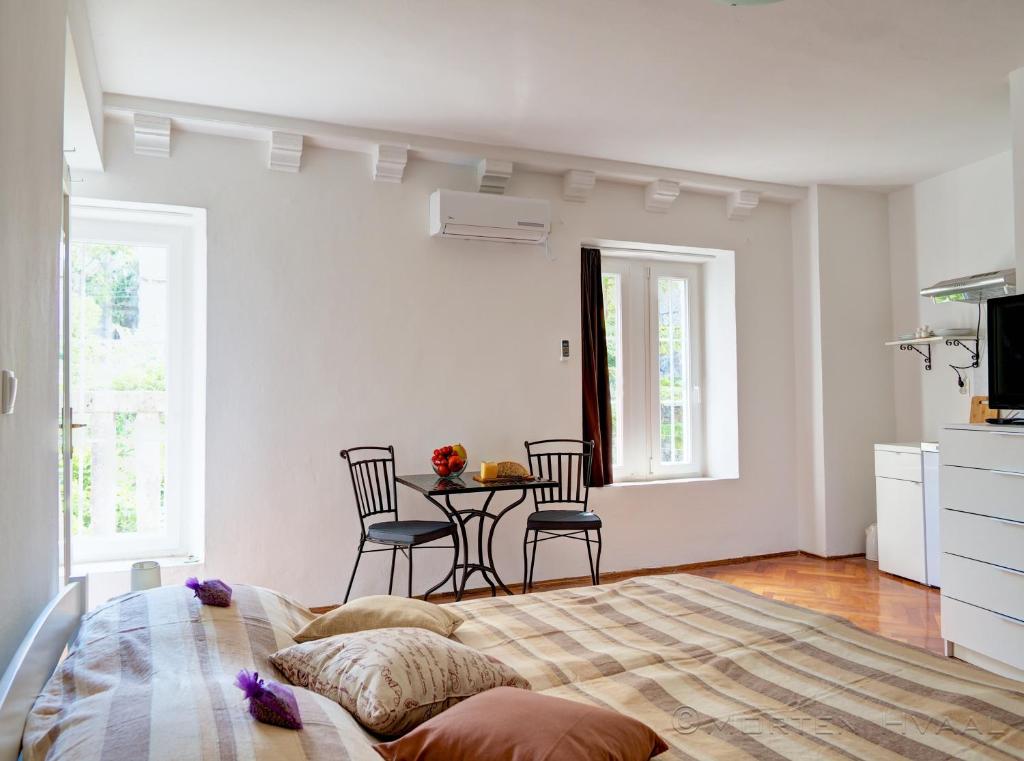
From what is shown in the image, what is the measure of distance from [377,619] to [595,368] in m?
3.35

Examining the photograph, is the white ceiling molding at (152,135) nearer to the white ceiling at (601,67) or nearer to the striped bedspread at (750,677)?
the white ceiling at (601,67)

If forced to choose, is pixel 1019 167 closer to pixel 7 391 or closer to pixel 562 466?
pixel 562 466

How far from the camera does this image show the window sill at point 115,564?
364 cm

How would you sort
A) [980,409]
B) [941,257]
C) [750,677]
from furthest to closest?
[941,257] → [980,409] → [750,677]

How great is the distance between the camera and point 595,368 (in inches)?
194

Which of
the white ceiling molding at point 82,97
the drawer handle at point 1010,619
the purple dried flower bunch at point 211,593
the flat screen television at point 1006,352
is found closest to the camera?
the purple dried flower bunch at point 211,593

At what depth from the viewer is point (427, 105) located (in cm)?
377

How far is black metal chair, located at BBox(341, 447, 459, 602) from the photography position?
3705 mm

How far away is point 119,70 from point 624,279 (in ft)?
10.8

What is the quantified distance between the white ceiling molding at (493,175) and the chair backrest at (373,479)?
66.5 inches

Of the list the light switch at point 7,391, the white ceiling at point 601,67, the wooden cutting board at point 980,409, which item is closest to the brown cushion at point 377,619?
the light switch at point 7,391

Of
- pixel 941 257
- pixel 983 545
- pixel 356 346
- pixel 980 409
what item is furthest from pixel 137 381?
pixel 941 257

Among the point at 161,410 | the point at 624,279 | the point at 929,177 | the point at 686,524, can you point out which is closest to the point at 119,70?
the point at 161,410

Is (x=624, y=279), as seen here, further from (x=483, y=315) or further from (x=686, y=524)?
(x=686, y=524)
